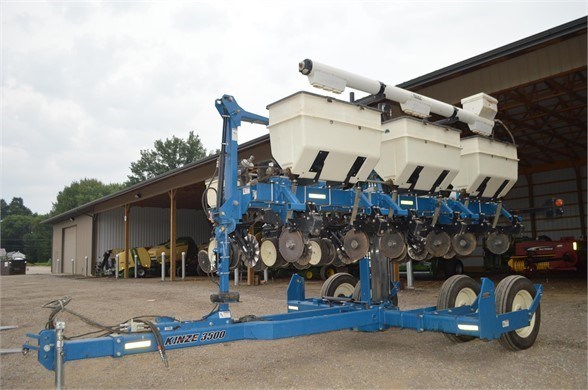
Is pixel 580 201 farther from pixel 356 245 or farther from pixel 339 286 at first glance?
pixel 356 245

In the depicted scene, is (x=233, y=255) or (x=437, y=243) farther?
(x=437, y=243)

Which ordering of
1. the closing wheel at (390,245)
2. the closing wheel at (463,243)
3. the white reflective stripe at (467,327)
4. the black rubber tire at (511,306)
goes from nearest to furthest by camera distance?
the white reflective stripe at (467,327), the black rubber tire at (511,306), the closing wheel at (390,245), the closing wheel at (463,243)

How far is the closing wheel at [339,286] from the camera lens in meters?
7.25

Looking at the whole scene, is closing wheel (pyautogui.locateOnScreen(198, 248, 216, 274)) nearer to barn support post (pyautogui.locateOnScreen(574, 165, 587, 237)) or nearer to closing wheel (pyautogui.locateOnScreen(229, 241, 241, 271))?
closing wheel (pyautogui.locateOnScreen(229, 241, 241, 271))

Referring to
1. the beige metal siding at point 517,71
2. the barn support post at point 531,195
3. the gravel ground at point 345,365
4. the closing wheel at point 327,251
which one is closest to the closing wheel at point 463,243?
the gravel ground at point 345,365

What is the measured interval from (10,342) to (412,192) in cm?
650

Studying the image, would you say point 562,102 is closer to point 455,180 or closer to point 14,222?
point 455,180

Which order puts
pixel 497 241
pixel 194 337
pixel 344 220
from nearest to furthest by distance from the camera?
pixel 194 337 < pixel 344 220 < pixel 497 241

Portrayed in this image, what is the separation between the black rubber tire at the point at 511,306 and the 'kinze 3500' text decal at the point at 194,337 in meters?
3.47

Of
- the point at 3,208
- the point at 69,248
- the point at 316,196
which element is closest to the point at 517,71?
the point at 316,196

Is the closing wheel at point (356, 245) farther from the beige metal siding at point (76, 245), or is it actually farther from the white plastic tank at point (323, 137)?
the beige metal siding at point (76, 245)

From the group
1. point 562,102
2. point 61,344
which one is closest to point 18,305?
point 61,344

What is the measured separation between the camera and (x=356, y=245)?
5.74 metres

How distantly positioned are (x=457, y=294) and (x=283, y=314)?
2519 millimetres
